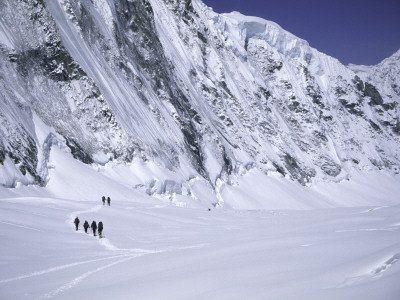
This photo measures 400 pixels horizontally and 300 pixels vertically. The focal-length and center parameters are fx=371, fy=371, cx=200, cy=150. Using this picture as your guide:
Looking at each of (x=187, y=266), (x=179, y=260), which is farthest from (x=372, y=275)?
(x=179, y=260)

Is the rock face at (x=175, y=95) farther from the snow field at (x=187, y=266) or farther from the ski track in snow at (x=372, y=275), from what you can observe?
the ski track in snow at (x=372, y=275)

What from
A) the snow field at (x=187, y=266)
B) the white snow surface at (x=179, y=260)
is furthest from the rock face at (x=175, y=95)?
the snow field at (x=187, y=266)

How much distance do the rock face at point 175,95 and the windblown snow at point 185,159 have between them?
257mm

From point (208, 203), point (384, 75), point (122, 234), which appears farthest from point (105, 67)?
point (384, 75)

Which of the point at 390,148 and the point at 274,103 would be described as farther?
the point at 390,148

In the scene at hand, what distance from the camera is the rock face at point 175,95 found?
3622 centimetres

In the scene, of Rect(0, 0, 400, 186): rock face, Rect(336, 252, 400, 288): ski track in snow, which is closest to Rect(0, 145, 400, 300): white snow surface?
Rect(336, 252, 400, 288): ski track in snow

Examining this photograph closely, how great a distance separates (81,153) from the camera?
36.3 m

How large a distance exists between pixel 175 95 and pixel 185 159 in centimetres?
1360

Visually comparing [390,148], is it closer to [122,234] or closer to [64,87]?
[64,87]

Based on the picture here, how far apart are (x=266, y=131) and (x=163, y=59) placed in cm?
3123

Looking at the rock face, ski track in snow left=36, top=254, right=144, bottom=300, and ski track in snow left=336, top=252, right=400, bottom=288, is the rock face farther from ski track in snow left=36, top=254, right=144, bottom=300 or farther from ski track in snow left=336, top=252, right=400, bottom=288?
ski track in snow left=336, top=252, right=400, bottom=288

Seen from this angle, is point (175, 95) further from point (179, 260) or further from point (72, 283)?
point (72, 283)

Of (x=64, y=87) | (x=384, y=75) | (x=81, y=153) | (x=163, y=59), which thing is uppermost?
(x=384, y=75)
